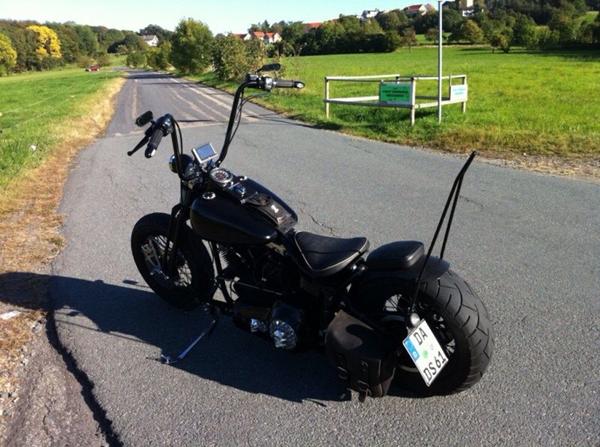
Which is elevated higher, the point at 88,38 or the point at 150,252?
the point at 88,38

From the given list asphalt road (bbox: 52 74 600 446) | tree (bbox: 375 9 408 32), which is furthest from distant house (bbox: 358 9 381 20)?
asphalt road (bbox: 52 74 600 446)

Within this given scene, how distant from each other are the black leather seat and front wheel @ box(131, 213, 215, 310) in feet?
3.13

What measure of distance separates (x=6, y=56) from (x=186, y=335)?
10432 cm

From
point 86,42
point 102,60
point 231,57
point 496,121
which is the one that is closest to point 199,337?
point 496,121

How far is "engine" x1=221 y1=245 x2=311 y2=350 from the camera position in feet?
9.77

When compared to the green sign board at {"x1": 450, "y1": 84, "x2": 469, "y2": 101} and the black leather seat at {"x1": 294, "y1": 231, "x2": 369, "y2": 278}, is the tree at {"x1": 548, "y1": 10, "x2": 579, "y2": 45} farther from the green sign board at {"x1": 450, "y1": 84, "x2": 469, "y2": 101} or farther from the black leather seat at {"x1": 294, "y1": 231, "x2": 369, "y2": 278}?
the black leather seat at {"x1": 294, "y1": 231, "x2": 369, "y2": 278}

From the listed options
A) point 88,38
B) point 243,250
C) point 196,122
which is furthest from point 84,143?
point 88,38

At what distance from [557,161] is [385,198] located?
3.27m

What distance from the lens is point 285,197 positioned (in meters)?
6.94

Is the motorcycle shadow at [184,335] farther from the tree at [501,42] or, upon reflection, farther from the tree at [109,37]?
the tree at [109,37]

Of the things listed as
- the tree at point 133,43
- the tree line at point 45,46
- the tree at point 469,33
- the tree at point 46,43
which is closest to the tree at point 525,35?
the tree at point 469,33

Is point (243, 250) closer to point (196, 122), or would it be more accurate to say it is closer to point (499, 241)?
point (499, 241)

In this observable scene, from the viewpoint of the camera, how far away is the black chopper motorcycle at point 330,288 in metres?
2.59

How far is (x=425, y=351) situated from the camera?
2.53 meters
